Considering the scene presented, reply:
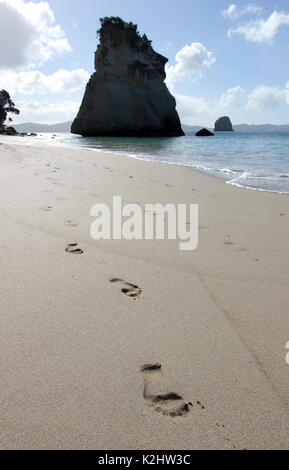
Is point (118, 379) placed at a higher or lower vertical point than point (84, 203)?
lower

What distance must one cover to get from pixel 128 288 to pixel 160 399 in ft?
2.84

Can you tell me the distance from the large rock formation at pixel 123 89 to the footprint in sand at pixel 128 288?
53.6m

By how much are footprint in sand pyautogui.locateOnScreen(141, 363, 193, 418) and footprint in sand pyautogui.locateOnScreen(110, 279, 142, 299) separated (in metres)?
0.63

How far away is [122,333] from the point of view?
1540 millimetres

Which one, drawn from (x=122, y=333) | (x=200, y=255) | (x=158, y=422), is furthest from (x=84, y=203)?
(x=158, y=422)

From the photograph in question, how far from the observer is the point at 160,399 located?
1203 millimetres

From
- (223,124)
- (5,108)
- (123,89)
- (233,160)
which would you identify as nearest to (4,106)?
(5,108)

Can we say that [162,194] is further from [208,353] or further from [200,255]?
[208,353]

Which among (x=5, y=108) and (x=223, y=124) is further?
(x=223, y=124)

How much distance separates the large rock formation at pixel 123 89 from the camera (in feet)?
165

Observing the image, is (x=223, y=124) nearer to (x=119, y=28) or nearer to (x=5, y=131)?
(x=119, y=28)

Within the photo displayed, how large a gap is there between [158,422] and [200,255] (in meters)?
1.64

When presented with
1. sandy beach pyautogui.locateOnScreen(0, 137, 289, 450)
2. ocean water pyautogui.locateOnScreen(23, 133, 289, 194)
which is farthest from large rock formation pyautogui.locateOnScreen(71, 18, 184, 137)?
sandy beach pyautogui.locateOnScreen(0, 137, 289, 450)

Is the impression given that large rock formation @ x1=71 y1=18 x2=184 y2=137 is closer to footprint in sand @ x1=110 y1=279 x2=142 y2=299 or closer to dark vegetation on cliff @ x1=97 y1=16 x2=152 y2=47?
dark vegetation on cliff @ x1=97 y1=16 x2=152 y2=47
